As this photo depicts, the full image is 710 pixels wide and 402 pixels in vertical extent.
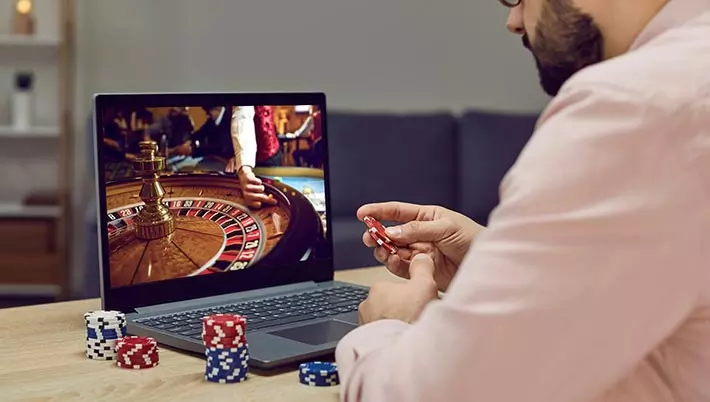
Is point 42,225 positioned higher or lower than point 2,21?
lower

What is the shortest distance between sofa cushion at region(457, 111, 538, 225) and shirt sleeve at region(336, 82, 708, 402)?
343 centimetres

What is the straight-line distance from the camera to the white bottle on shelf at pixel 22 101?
4371mm

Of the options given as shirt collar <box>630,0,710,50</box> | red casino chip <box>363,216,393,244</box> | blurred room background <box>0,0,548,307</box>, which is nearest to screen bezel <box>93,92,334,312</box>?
red casino chip <box>363,216,393,244</box>

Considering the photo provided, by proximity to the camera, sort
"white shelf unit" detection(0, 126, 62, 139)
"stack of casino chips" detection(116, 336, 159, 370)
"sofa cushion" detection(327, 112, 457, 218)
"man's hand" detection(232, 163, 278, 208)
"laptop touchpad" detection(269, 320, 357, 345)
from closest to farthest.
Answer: "stack of casino chips" detection(116, 336, 159, 370)
"laptop touchpad" detection(269, 320, 357, 345)
"man's hand" detection(232, 163, 278, 208)
"sofa cushion" detection(327, 112, 457, 218)
"white shelf unit" detection(0, 126, 62, 139)

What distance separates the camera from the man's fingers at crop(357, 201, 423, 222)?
1.40m

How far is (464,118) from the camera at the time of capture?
432 cm

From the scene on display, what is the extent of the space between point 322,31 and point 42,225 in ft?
4.80

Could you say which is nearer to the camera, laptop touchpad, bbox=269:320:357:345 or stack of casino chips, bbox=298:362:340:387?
stack of casino chips, bbox=298:362:340:387

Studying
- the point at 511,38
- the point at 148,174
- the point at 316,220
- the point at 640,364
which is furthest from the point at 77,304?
the point at 511,38

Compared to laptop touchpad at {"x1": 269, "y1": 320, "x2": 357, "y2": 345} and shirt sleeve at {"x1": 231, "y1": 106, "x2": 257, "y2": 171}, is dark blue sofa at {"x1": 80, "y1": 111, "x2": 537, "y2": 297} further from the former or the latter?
laptop touchpad at {"x1": 269, "y1": 320, "x2": 357, "y2": 345}

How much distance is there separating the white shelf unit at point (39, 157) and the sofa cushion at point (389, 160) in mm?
1184

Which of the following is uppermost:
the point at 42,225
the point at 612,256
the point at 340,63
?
the point at 340,63

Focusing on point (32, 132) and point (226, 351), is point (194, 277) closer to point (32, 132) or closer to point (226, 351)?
point (226, 351)

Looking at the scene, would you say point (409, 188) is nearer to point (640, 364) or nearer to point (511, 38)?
point (511, 38)
